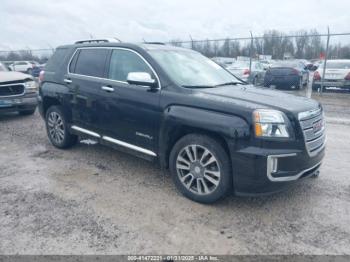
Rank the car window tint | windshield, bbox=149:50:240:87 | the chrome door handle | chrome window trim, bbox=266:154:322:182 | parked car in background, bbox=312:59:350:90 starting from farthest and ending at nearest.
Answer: parked car in background, bbox=312:59:350:90 < the chrome door handle < the car window tint < windshield, bbox=149:50:240:87 < chrome window trim, bbox=266:154:322:182

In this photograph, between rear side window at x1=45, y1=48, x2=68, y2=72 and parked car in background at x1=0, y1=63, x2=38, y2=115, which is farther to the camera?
parked car in background at x1=0, y1=63, x2=38, y2=115

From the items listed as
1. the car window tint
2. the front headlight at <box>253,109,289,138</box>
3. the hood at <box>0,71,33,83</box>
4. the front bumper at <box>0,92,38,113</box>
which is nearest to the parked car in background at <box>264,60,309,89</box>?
the front bumper at <box>0,92,38,113</box>

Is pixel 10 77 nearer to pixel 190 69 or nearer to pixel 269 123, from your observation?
pixel 190 69

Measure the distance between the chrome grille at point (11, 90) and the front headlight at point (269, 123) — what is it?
7006 millimetres

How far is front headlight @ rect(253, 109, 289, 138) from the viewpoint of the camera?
3.31 m

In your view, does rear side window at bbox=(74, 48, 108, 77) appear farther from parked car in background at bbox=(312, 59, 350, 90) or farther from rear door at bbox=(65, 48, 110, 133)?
parked car in background at bbox=(312, 59, 350, 90)

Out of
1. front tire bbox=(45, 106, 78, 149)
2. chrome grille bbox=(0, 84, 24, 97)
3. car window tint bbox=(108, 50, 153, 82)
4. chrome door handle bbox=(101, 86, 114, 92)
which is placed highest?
car window tint bbox=(108, 50, 153, 82)

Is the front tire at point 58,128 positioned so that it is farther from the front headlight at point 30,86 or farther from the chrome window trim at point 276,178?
the chrome window trim at point 276,178

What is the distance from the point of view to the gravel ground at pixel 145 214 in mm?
3010

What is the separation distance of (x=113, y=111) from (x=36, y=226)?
5.99 ft

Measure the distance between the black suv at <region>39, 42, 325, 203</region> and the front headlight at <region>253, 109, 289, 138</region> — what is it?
10 mm

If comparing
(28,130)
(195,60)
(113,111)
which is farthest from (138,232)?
(28,130)

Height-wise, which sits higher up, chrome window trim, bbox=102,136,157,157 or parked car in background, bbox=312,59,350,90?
parked car in background, bbox=312,59,350,90

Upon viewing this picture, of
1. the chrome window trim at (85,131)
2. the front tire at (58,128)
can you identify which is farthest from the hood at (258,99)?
the front tire at (58,128)
